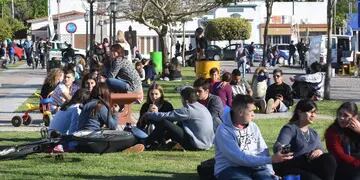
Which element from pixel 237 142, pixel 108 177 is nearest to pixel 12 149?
pixel 108 177

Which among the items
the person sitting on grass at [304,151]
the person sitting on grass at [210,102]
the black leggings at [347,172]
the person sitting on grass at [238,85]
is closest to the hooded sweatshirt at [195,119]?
the person sitting on grass at [210,102]

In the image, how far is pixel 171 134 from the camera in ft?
38.1

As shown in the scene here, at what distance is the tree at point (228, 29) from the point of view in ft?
221

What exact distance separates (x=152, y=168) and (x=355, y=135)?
307 centimetres

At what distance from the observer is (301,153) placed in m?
8.08

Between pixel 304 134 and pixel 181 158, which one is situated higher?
pixel 304 134

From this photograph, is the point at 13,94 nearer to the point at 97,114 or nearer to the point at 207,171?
the point at 97,114

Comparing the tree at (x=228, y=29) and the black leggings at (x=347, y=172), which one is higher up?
the tree at (x=228, y=29)

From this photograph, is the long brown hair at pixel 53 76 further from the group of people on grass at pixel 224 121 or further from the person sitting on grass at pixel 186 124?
the person sitting on grass at pixel 186 124

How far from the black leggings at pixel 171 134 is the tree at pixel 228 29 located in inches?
2195

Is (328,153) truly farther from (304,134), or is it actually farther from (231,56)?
(231,56)

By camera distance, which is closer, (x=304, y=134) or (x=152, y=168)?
(x=304, y=134)

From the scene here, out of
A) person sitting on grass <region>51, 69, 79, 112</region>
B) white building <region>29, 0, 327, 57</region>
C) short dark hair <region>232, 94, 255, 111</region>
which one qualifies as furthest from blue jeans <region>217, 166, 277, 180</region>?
white building <region>29, 0, 327, 57</region>

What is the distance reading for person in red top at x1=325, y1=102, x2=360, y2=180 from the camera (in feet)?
26.4
